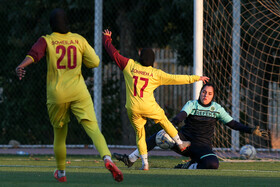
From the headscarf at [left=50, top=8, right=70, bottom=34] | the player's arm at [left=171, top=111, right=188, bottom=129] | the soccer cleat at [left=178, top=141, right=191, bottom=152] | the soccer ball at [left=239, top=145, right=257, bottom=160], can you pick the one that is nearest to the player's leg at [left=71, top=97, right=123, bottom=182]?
the headscarf at [left=50, top=8, right=70, bottom=34]

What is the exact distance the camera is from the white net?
12.4m

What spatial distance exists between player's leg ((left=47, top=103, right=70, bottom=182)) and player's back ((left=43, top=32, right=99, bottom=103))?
0.08m

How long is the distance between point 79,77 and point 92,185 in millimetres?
1070

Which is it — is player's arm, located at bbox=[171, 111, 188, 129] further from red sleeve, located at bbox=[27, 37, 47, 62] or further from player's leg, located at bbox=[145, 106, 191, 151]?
red sleeve, located at bbox=[27, 37, 47, 62]

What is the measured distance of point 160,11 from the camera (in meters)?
13.8

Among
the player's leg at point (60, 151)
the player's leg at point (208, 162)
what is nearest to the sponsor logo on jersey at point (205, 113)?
the player's leg at point (208, 162)

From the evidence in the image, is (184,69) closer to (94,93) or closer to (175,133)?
(94,93)

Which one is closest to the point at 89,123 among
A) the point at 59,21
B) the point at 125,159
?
the point at 59,21

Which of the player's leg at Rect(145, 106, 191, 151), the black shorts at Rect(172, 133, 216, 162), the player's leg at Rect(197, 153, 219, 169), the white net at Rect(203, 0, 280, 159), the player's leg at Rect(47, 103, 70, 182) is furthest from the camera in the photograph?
the white net at Rect(203, 0, 280, 159)

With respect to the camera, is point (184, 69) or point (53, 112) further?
point (184, 69)

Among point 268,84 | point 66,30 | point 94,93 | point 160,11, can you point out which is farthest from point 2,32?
point 66,30

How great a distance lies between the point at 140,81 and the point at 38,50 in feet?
7.86

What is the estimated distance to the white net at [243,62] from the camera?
487 inches

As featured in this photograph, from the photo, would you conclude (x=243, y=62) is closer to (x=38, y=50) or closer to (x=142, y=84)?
(x=142, y=84)
